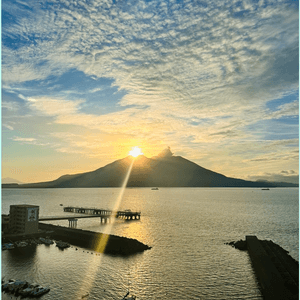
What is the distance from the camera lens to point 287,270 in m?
52.9

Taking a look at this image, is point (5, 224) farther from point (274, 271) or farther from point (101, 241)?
point (274, 271)

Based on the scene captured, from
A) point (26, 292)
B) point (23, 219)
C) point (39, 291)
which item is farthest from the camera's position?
point (23, 219)

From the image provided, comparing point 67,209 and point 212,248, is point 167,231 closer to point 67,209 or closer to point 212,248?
point 212,248

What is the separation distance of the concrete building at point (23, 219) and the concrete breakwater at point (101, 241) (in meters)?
7.64

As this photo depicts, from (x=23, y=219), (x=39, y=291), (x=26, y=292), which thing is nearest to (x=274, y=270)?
(x=39, y=291)

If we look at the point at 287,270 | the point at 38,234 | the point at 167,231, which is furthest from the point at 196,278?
the point at 38,234

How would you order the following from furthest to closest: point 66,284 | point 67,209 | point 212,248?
1. point 67,209
2. point 212,248
3. point 66,284

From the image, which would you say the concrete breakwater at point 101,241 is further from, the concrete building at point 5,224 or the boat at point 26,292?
the boat at point 26,292

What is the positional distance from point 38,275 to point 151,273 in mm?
21651

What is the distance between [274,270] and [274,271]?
621 mm

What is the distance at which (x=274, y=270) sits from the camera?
50.8 meters

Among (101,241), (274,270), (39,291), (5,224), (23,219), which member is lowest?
(101,241)

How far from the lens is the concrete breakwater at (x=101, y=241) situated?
70881 millimetres

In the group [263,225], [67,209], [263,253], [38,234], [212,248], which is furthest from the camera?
[67,209]
